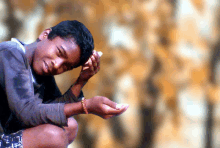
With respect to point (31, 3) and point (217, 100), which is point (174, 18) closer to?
point (217, 100)

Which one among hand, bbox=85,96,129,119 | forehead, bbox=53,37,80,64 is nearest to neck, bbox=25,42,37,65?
forehead, bbox=53,37,80,64

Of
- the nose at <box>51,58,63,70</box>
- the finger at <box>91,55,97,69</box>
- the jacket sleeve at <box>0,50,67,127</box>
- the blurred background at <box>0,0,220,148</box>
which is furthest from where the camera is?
the blurred background at <box>0,0,220,148</box>

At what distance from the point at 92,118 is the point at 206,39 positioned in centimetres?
219

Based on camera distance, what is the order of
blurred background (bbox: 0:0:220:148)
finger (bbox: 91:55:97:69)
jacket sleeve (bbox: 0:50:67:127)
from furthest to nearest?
blurred background (bbox: 0:0:220:148), finger (bbox: 91:55:97:69), jacket sleeve (bbox: 0:50:67:127)

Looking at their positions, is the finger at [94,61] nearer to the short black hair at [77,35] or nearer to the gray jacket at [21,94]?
the short black hair at [77,35]

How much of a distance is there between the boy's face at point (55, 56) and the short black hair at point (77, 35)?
0.02m

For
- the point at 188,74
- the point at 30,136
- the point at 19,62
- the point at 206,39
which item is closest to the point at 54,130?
the point at 30,136

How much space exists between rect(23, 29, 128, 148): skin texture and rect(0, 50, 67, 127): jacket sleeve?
4 centimetres

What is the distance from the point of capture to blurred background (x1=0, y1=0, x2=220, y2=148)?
423 centimetres

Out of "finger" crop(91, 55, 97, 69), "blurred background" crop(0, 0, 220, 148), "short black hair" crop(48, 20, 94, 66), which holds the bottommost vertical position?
"blurred background" crop(0, 0, 220, 148)

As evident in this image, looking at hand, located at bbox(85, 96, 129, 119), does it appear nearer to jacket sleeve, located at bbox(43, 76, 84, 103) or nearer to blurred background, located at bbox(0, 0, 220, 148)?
jacket sleeve, located at bbox(43, 76, 84, 103)

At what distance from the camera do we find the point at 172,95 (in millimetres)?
4180

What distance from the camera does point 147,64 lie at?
430 cm

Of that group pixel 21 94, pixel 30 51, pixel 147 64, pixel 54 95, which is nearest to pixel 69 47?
pixel 30 51
